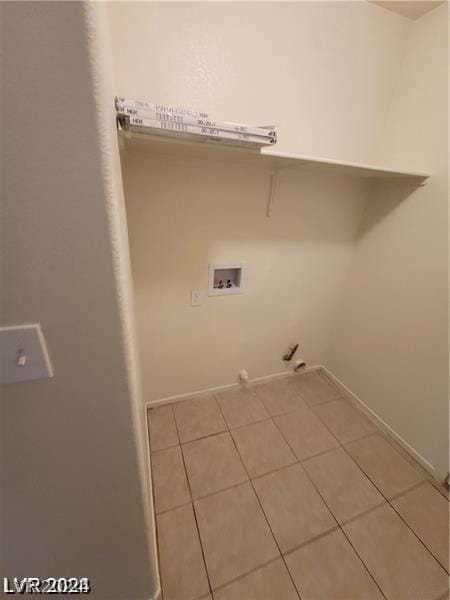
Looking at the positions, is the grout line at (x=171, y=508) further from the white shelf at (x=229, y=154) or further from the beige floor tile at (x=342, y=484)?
the white shelf at (x=229, y=154)

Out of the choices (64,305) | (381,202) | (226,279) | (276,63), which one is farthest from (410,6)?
(64,305)

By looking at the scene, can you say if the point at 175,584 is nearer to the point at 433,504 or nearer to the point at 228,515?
the point at 228,515

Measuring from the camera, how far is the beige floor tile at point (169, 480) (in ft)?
3.98

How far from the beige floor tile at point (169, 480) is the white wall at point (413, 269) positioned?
1422 millimetres

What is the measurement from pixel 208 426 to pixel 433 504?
1313mm

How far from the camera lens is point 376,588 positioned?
981mm

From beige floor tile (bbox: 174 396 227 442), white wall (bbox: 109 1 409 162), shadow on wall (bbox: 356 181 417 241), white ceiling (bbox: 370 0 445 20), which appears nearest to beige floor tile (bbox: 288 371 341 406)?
beige floor tile (bbox: 174 396 227 442)

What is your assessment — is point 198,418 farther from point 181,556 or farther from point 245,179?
point 245,179

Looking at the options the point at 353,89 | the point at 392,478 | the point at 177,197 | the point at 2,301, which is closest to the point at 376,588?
the point at 392,478

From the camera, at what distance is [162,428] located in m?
1.59

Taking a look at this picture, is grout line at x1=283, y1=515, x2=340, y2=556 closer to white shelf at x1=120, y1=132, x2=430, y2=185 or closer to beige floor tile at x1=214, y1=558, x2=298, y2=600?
beige floor tile at x1=214, y1=558, x2=298, y2=600

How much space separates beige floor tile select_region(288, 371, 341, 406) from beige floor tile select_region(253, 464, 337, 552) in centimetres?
60

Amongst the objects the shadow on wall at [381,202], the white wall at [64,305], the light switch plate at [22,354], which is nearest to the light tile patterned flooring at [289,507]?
the white wall at [64,305]

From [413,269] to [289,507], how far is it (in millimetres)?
1506
